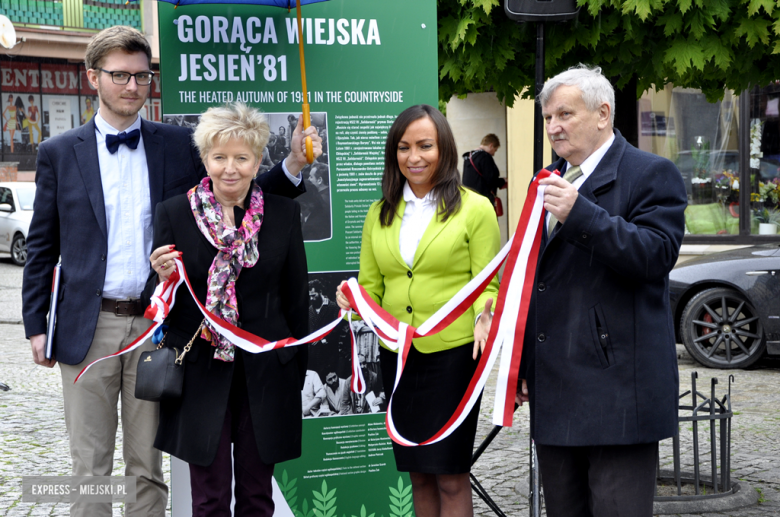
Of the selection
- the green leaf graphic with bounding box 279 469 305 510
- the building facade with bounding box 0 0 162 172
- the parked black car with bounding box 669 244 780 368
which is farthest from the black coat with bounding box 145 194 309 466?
the building facade with bounding box 0 0 162 172

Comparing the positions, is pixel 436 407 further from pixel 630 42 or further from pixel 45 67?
pixel 45 67

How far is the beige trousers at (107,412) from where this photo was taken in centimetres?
366

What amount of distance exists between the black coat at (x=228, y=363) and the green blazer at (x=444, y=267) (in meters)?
0.44

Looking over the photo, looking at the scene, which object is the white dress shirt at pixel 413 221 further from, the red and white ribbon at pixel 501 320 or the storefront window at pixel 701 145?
the storefront window at pixel 701 145

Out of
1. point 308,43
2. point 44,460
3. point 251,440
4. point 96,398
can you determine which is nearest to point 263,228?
point 251,440

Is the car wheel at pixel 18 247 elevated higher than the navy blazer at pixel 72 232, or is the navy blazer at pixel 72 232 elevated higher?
the navy blazer at pixel 72 232

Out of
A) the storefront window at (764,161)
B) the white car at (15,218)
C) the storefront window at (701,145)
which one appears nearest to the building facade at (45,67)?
the white car at (15,218)

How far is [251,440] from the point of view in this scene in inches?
132

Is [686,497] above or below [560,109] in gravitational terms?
below

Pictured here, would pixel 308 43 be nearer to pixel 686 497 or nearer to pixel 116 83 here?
pixel 116 83

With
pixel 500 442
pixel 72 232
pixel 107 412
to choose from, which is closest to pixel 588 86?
pixel 72 232

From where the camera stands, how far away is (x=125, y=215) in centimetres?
368

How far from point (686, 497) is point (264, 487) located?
2763mm

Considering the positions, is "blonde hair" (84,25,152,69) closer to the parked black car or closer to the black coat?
the black coat
